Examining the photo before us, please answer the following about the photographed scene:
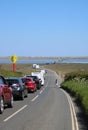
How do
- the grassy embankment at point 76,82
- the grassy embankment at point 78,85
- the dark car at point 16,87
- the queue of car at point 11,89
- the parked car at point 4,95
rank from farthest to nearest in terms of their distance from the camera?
1. the dark car at point 16,87
2. the grassy embankment at point 76,82
3. the grassy embankment at point 78,85
4. the queue of car at point 11,89
5. the parked car at point 4,95

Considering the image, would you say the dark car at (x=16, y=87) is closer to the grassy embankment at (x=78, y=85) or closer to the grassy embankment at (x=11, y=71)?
the grassy embankment at (x=78, y=85)

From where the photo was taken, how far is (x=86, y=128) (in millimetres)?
15570

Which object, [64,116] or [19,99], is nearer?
[64,116]

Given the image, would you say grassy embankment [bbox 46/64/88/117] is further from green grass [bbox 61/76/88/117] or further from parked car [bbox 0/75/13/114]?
parked car [bbox 0/75/13/114]

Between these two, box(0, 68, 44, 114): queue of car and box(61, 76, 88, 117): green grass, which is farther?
box(61, 76, 88, 117): green grass

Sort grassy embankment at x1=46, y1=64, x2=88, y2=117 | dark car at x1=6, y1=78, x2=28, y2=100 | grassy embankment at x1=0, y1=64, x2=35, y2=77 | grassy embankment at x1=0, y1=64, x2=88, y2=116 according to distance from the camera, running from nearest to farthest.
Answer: grassy embankment at x1=46, y1=64, x2=88, y2=117 < grassy embankment at x1=0, y1=64, x2=88, y2=116 < dark car at x1=6, y1=78, x2=28, y2=100 < grassy embankment at x1=0, y1=64, x2=35, y2=77

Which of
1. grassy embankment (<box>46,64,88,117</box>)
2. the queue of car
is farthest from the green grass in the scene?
the queue of car

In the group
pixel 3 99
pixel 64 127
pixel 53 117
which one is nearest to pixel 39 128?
pixel 64 127

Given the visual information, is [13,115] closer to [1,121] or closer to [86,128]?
[1,121]

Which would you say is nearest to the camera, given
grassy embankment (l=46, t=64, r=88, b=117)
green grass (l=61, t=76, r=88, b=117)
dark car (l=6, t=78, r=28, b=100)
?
green grass (l=61, t=76, r=88, b=117)

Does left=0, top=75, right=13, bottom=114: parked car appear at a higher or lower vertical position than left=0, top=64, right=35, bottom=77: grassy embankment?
higher

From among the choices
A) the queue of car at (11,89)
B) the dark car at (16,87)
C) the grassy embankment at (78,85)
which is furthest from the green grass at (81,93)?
the dark car at (16,87)

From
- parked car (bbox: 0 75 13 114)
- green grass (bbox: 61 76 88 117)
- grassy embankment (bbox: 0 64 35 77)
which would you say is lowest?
grassy embankment (bbox: 0 64 35 77)

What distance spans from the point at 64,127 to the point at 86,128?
0.78 metres
